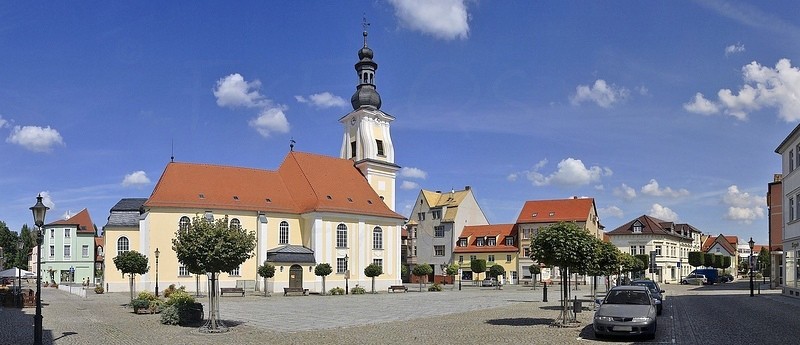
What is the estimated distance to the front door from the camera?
55.0 m

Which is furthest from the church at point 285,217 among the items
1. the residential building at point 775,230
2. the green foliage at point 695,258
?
the green foliage at point 695,258

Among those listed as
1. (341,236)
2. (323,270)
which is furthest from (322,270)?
(341,236)

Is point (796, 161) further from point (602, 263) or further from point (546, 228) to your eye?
point (546, 228)

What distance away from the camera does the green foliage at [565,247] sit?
2283 cm

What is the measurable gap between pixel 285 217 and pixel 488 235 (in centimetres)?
3322

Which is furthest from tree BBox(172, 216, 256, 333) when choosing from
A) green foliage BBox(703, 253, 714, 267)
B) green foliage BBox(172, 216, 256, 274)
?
green foliage BBox(703, 253, 714, 267)

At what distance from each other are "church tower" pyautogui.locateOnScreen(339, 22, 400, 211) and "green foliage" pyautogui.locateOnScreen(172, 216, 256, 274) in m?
42.8

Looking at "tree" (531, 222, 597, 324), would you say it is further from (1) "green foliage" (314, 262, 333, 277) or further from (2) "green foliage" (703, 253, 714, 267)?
(2) "green foliage" (703, 253, 714, 267)

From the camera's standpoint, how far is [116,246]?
5456cm

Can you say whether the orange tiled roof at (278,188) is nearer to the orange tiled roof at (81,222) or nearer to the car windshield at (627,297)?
the car windshield at (627,297)

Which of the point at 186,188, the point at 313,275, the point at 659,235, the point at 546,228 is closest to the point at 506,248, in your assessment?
the point at 659,235

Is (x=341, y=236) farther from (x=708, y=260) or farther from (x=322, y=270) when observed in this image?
(x=708, y=260)

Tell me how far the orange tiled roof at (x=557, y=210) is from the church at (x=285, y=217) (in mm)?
23055

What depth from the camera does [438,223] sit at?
86.6m
